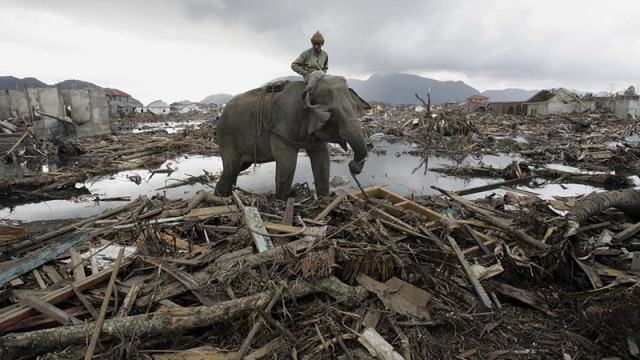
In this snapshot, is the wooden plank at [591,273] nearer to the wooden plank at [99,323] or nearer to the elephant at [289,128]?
the elephant at [289,128]

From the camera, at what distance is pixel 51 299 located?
2730mm

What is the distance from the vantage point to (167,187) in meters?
8.42

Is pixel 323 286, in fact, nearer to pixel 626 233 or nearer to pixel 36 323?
pixel 36 323

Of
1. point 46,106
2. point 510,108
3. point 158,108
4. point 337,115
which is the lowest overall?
point 337,115

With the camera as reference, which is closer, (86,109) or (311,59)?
(311,59)

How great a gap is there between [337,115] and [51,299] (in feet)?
12.7

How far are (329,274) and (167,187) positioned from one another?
6946 millimetres

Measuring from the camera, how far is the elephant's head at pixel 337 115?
4625 millimetres

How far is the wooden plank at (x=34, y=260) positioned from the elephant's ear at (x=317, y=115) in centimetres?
344

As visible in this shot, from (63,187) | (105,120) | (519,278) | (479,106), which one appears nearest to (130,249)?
(519,278)

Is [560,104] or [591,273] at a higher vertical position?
[560,104]

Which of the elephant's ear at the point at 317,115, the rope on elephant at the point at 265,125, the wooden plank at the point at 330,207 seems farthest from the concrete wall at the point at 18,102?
the wooden plank at the point at 330,207

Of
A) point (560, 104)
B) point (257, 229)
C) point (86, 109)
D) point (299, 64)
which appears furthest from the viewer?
point (560, 104)

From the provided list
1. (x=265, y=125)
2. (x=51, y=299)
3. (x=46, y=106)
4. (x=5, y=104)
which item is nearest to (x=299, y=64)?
(x=265, y=125)
